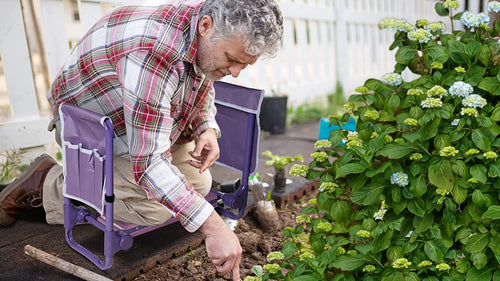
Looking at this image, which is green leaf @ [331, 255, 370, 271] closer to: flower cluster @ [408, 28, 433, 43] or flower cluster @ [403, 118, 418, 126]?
flower cluster @ [403, 118, 418, 126]

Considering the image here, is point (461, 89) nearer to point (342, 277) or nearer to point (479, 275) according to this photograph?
point (479, 275)

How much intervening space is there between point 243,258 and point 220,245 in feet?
2.41

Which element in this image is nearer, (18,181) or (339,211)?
(339,211)

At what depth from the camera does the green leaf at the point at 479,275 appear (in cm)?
139

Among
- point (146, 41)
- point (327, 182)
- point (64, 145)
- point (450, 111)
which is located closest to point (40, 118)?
point (64, 145)

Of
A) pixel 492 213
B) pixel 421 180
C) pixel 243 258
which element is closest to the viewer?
pixel 492 213

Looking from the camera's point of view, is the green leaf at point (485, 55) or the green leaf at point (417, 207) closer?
the green leaf at point (417, 207)

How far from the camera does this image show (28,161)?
2949 mm

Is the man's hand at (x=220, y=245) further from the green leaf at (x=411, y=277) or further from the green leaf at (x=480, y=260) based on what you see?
the green leaf at (x=480, y=260)

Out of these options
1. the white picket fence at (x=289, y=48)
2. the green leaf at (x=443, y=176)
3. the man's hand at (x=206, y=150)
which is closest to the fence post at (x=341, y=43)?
the white picket fence at (x=289, y=48)

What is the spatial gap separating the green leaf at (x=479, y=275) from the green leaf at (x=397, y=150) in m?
0.41

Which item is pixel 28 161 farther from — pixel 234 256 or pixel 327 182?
pixel 327 182

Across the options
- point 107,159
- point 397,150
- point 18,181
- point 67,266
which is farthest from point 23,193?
point 397,150

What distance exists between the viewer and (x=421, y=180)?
4.79 ft
